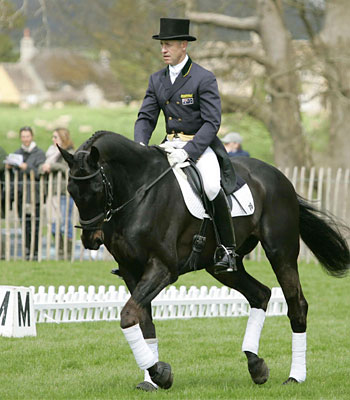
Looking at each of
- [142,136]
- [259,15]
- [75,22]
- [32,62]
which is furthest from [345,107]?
[32,62]

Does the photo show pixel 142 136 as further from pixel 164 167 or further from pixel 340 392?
pixel 340 392

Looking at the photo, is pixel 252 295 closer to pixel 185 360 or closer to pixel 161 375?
pixel 185 360

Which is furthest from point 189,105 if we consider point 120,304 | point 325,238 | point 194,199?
point 120,304

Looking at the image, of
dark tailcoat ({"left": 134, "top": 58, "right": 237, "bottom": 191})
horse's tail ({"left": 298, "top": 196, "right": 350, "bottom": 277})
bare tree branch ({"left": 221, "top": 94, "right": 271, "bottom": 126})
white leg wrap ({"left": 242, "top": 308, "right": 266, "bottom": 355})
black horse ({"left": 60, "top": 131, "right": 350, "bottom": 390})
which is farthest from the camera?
bare tree branch ({"left": 221, "top": 94, "right": 271, "bottom": 126})

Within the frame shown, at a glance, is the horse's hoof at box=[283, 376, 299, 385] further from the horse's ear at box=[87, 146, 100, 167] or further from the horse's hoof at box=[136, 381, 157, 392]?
the horse's ear at box=[87, 146, 100, 167]

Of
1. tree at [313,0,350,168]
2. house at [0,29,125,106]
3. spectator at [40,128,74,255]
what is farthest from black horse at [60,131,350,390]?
house at [0,29,125,106]

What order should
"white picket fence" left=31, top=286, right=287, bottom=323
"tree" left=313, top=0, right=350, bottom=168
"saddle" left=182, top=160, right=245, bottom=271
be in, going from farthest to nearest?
1. "tree" left=313, top=0, right=350, bottom=168
2. "white picket fence" left=31, top=286, right=287, bottom=323
3. "saddle" left=182, top=160, right=245, bottom=271

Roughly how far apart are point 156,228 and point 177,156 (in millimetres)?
644

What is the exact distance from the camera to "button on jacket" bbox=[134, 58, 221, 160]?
7.21 m

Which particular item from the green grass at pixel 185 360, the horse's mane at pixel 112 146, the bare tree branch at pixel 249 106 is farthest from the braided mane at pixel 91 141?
the bare tree branch at pixel 249 106

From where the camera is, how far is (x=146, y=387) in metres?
7.03

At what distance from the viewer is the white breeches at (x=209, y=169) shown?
7156 mm

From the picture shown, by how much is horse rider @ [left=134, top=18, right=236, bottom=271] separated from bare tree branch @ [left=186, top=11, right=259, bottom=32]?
45.2 ft

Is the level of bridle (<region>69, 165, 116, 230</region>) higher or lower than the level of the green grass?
higher
